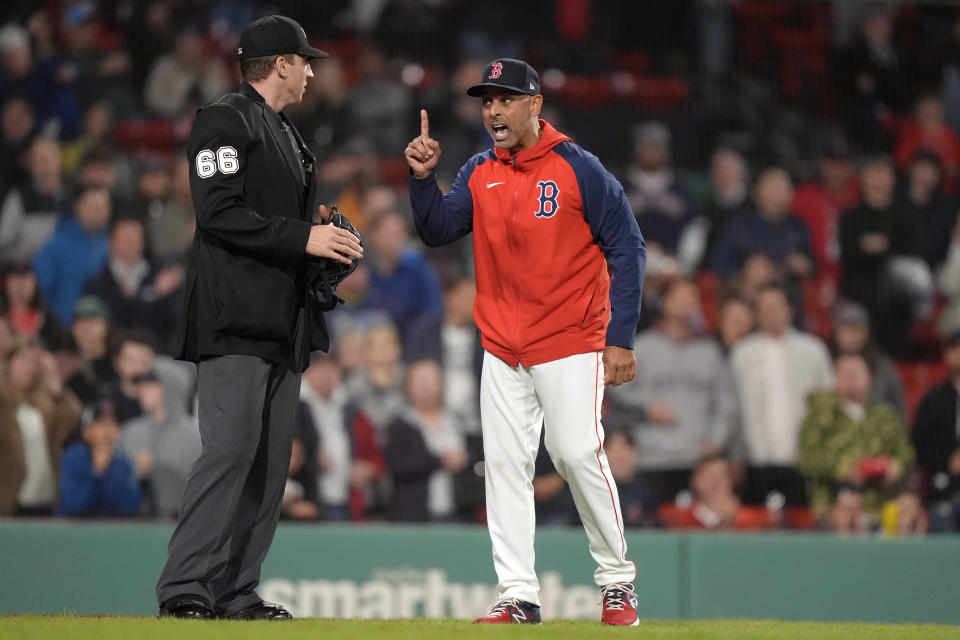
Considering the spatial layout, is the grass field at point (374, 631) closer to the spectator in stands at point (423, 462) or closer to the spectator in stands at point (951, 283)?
the spectator in stands at point (423, 462)

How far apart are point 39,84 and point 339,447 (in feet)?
12.1

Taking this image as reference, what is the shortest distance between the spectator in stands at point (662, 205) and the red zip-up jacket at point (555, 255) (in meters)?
4.69

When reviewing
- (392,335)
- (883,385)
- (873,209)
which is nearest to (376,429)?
(392,335)

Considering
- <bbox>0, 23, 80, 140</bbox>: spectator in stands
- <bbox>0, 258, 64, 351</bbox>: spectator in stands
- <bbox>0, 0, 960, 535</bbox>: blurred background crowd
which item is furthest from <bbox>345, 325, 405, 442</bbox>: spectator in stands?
<bbox>0, 23, 80, 140</bbox>: spectator in stands

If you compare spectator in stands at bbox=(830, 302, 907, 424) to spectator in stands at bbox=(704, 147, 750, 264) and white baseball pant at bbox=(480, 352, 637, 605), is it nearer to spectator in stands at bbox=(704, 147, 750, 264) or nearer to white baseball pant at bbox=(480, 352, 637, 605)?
spectator in stands at bbox=(704, 147, 750, 264)

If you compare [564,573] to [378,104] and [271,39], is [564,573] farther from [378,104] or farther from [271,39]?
[378,104]

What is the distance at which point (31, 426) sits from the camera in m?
7.73

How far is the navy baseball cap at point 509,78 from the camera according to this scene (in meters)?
4.80

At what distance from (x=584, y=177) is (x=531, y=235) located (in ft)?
0.98

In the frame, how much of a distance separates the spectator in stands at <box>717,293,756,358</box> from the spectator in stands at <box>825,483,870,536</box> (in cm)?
122

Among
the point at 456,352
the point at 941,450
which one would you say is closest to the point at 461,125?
the point at 456,352

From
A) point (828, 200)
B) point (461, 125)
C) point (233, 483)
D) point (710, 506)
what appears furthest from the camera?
point (461, 125)

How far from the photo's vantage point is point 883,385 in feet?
29.9

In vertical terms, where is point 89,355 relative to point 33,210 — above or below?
below
